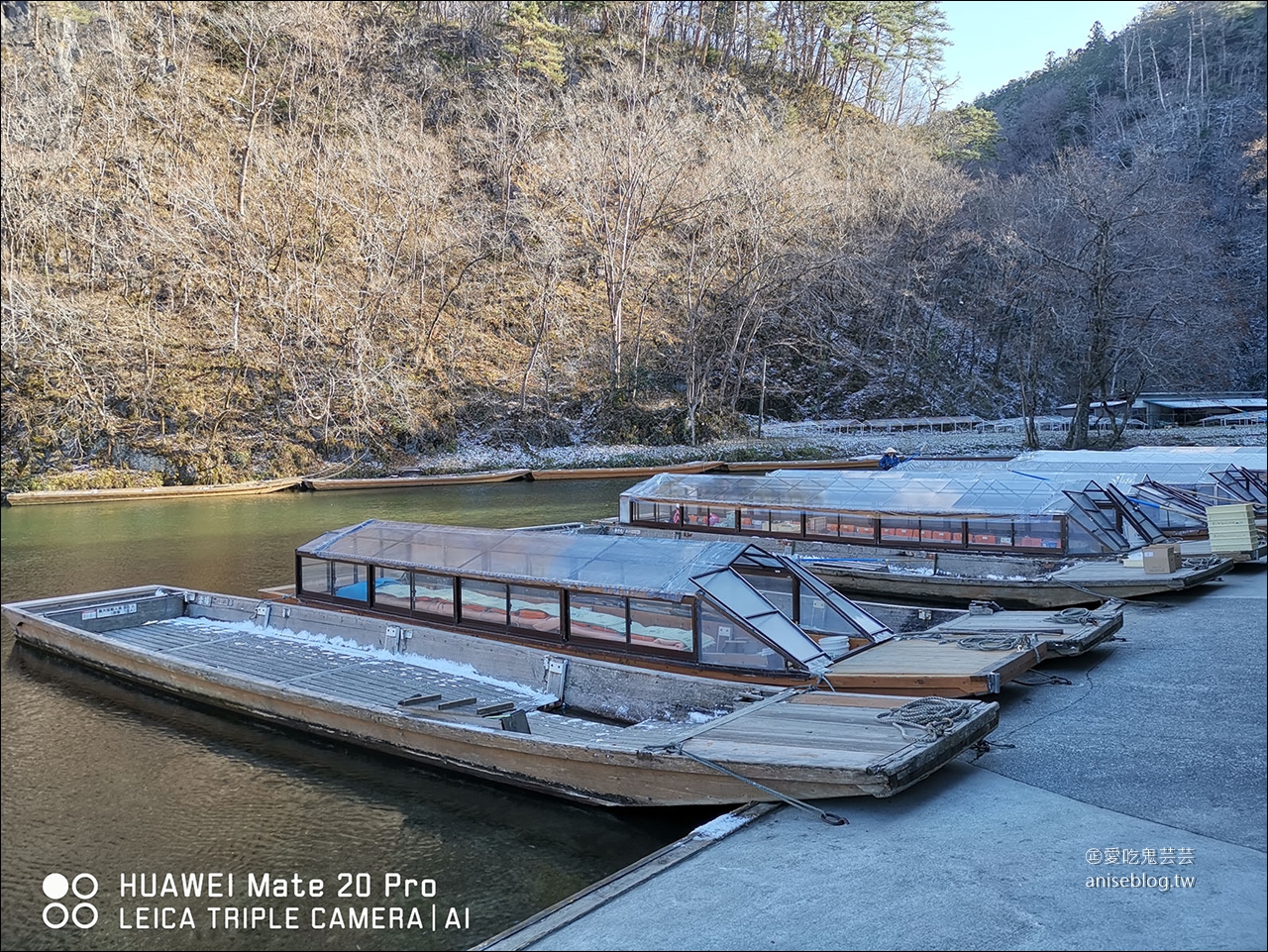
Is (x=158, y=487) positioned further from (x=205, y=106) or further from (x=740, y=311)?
(x=740, y=311)

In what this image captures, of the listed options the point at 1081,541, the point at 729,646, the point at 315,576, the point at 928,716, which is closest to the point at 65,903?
the point at 729,646

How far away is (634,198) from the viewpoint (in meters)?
43.5

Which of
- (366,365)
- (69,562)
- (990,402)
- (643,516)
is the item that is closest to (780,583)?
(643,516)

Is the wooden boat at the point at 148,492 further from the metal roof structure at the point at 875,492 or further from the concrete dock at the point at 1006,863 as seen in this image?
the concrete dock at the point at 1006,863

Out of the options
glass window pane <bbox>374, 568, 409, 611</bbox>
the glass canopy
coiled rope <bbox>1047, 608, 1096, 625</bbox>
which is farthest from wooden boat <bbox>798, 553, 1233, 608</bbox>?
glass window pane <bbox>374, 568, 409, 611</bbox>

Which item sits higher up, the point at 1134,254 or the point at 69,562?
the point at 1134,254

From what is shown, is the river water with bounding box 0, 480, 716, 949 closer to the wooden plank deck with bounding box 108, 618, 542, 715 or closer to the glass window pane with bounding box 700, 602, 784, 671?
the wooden plank deck with bounding box 108, 618, 542, 715

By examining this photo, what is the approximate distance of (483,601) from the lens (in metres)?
11.3

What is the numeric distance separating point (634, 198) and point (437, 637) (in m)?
35.9

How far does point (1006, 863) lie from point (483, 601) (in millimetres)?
6956

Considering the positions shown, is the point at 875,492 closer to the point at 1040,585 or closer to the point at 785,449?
the point at 1040,585

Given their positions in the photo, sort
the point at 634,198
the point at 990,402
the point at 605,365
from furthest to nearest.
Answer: the point at 990,402
the point at 605,365
the point at 634,198

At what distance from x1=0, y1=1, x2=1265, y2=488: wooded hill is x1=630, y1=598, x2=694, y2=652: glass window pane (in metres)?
30.3

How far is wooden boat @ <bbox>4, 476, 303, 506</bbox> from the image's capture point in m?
29.6
